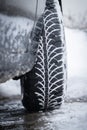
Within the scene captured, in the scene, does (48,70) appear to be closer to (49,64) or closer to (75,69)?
(49,64)

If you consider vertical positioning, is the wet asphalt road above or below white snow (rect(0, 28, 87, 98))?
below

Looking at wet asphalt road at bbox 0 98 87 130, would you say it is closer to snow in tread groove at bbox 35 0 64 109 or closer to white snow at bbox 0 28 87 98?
snow in tread groove at bbox 35 0 64 109

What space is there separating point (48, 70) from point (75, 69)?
5.78 ft

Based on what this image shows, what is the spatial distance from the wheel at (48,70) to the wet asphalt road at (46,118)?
8 cm

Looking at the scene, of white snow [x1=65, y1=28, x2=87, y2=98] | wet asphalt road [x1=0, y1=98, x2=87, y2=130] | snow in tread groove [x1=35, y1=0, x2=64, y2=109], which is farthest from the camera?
white snow [x1=65, y1=28, x2=87, y2=98]

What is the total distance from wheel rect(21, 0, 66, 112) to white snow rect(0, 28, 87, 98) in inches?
21.1

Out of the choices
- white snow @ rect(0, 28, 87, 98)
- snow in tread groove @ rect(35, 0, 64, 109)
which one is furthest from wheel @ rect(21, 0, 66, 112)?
white snow @ rect(0, 28, 87, 98)

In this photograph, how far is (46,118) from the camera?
2352 mm

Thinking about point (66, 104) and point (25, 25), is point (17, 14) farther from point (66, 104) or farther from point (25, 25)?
point (66, 104)

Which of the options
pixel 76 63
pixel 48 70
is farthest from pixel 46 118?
pixel 76 63

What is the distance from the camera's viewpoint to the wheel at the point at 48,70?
242cm

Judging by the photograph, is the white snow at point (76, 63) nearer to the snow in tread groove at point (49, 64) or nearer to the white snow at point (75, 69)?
the white snow at point (75, 69)

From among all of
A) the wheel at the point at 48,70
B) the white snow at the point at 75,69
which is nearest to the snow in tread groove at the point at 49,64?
the wheel at the point at 48,70

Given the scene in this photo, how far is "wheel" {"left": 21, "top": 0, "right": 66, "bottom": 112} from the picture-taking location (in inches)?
95.2
